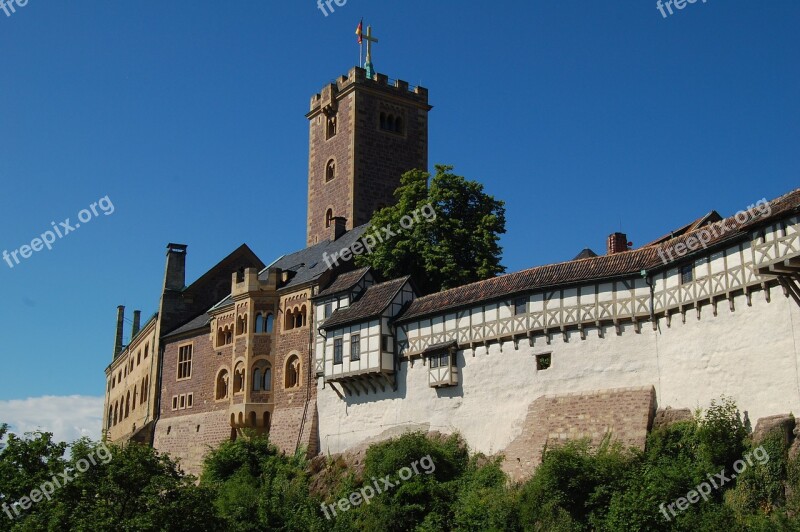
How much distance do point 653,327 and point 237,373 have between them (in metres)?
23.7

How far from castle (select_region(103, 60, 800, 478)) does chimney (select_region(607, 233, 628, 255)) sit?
83 mm

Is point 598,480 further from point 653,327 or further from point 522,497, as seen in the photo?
point 653,327

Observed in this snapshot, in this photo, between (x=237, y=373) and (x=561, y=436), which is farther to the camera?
(x=237, y=373)

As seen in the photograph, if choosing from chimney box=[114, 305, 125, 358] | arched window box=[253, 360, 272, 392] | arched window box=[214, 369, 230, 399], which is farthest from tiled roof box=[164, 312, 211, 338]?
chimney box=[114, 305, 125, 358]

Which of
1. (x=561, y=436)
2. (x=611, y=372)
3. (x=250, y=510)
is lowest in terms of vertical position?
(x=250, y=510)

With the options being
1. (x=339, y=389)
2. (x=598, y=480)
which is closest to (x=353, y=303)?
(x=339, y=389)

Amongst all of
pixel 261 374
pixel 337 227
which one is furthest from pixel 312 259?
pixel 261 374

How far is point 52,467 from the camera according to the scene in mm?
35375

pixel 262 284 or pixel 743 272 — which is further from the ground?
pixel 262 284

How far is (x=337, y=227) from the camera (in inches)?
2143

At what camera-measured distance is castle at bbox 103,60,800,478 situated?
3003 centimetres

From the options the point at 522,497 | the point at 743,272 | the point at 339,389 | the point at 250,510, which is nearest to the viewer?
the point at 743,272

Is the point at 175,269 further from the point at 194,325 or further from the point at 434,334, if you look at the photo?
the point at 434,334
